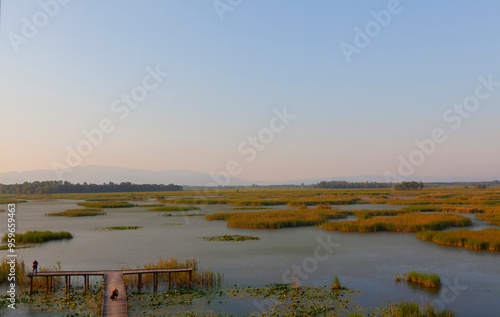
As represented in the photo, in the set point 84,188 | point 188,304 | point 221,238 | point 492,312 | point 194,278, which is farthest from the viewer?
point 84,188

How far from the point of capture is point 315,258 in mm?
32500

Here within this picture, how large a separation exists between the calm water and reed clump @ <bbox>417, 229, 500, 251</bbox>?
4.26 feet

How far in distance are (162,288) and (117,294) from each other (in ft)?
15.2

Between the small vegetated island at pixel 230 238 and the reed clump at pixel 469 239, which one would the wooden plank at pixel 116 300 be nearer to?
the small vegetated island at pixel 230 238

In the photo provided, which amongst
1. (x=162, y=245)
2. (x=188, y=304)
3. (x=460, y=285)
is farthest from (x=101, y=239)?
(x=460, y=285)

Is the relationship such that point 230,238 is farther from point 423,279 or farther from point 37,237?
point 423,279

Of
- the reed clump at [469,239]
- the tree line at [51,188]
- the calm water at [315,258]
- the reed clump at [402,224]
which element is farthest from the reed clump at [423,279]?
the tree line at [51,188]

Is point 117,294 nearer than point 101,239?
Yes

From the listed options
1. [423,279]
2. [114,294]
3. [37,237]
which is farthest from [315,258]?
[37,237]

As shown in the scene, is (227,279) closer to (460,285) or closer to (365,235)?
(460,285)

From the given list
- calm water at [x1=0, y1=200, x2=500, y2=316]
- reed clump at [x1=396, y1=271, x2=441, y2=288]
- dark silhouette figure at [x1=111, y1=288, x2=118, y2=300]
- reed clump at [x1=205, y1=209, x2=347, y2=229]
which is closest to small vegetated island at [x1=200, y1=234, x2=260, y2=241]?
calm water at [x1=0, y1=200, x2=500, y2=316]

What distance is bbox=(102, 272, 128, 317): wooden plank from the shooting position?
18297 mm

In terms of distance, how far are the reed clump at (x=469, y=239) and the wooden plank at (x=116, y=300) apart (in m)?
30.0

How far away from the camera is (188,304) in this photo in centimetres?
2081
